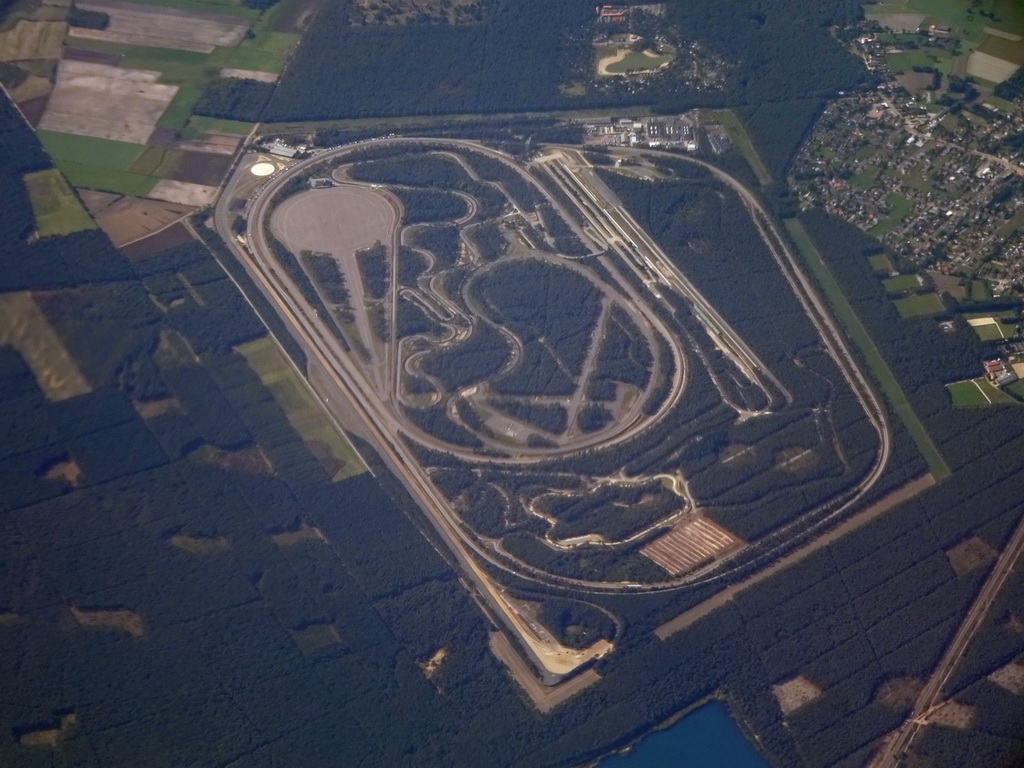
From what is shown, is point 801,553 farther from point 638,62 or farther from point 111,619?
point 638,62

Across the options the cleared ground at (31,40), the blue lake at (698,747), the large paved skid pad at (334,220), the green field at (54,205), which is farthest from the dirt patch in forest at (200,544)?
the cleared ground at (31,40)

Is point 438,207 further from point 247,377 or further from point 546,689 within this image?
point 546,689

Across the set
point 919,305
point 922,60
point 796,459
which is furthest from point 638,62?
point 796,459

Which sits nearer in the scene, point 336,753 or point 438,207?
point 336,753

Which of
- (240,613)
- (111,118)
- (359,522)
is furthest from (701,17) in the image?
(240,613)

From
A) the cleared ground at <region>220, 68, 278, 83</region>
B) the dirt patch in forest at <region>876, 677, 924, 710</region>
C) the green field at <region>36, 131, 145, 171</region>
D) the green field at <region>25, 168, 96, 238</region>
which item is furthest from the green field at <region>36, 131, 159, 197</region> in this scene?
the dirt patch in forest at <region>876, 677, 924, 710</region>

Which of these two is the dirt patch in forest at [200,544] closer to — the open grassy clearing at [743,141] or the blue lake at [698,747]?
the blue lake at [698,747]
